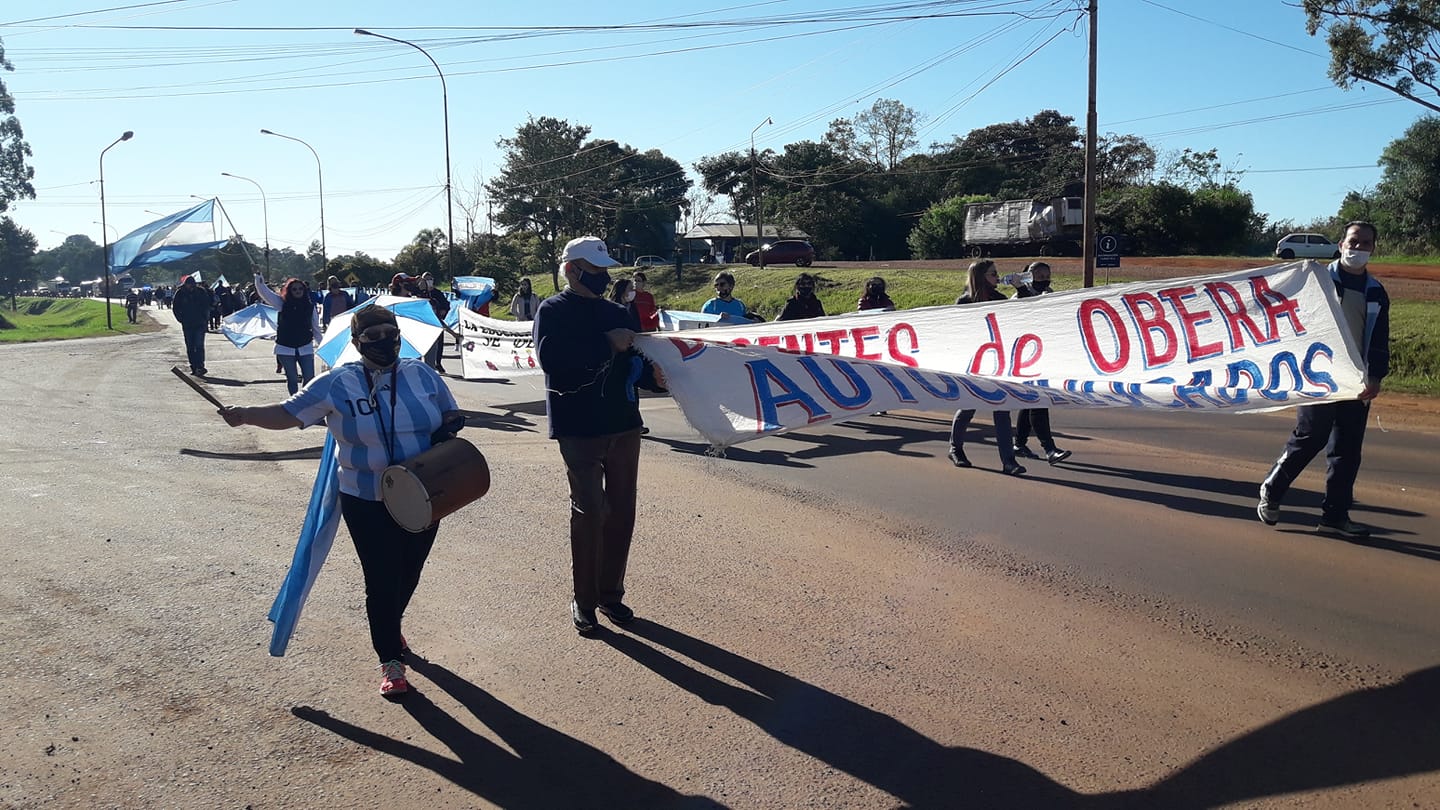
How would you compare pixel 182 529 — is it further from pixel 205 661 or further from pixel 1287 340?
pixel 1287 340

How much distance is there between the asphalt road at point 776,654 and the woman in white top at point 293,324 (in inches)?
208

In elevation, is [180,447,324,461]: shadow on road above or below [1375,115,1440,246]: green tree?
below

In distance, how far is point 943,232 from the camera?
54.5 m

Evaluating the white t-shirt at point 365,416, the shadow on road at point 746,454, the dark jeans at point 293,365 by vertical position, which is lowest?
the shadow on road at point 746,454

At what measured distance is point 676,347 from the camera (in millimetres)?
5688

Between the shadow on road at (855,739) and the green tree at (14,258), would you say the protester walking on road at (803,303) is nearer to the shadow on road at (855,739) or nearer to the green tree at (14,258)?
the shadow on road at (855,739)

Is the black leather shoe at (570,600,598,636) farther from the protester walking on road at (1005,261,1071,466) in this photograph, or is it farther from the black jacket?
the protester walking on road at (1005,261,1071,466)

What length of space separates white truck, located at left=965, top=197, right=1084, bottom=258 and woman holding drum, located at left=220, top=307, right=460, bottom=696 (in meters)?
42.1

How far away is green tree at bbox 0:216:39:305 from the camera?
10344 cm

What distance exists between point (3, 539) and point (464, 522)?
3.01m

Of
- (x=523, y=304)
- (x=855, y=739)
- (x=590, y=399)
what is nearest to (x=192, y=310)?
(x=523, y=304)

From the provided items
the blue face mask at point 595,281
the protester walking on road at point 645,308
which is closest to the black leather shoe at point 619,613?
the blue face mask at point 595,281

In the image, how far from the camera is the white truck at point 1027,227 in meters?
44.4

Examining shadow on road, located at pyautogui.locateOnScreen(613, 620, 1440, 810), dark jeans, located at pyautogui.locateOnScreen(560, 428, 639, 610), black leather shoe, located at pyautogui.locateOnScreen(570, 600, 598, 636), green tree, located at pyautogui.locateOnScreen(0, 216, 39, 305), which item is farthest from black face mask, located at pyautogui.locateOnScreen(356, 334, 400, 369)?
green tree, located at pyautogui.locateOnScreen(0, 216, 39, 305)
